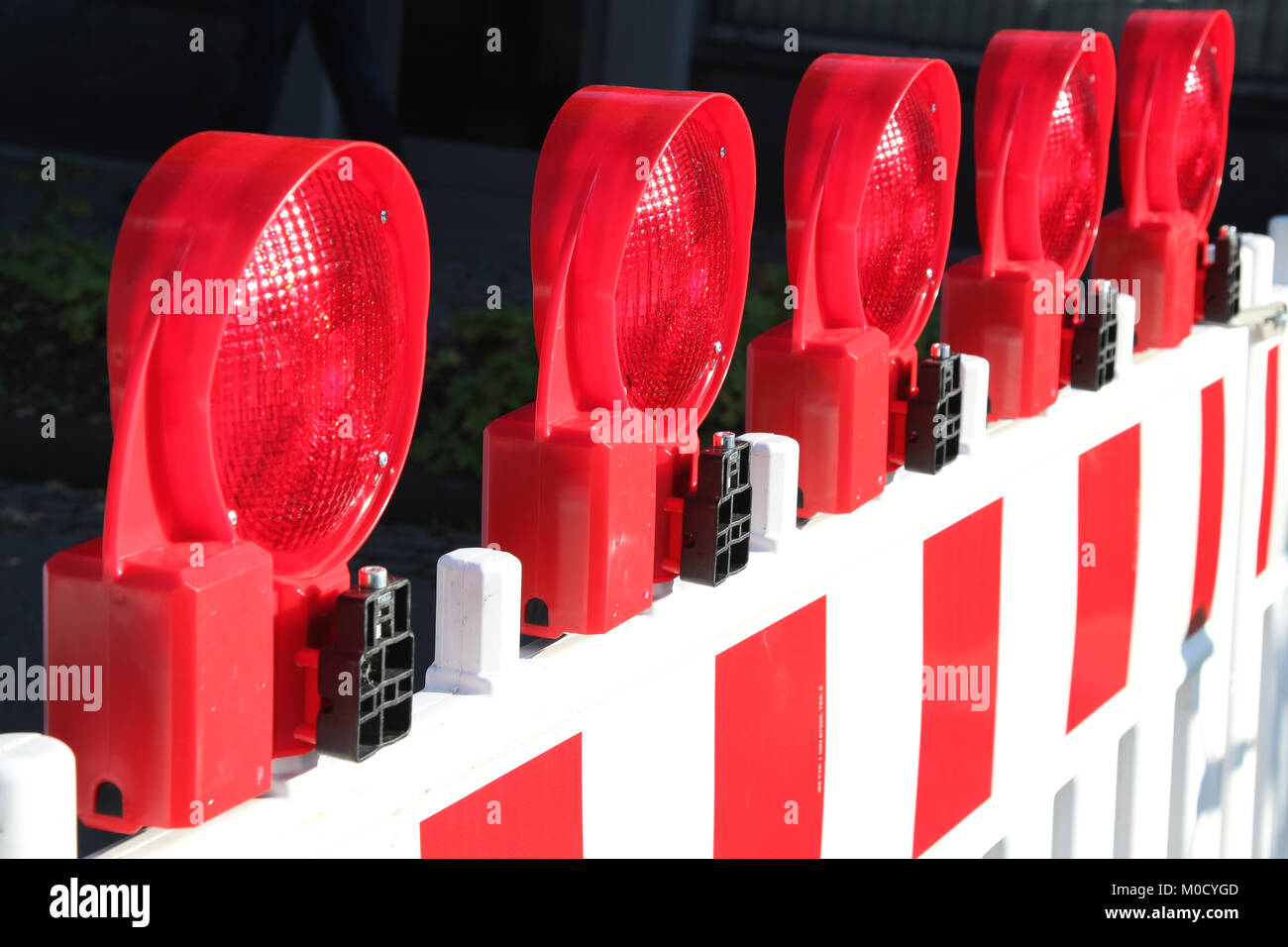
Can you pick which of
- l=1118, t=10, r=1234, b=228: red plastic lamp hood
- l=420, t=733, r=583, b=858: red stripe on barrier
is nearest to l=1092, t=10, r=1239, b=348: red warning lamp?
l=1118, t=10, r=1234, b=228: red plastic lamp hood

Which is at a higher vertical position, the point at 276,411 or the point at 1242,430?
the point at 276,411

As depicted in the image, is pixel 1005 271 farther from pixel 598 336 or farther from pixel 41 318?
pixel 41 318

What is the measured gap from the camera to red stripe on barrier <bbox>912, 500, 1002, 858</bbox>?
1647 millimetres

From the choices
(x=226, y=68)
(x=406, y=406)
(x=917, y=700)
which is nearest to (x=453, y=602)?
(x=406, y=406)

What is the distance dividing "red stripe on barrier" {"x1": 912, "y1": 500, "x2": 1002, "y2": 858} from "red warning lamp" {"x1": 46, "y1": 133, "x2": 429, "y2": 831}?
2.23 ft

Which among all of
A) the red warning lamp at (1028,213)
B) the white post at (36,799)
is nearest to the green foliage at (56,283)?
the red warning lamp at (1028,213)

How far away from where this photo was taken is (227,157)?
1.03 metres

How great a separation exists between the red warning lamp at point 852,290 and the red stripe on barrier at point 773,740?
0.17 m

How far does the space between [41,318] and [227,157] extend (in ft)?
20.6

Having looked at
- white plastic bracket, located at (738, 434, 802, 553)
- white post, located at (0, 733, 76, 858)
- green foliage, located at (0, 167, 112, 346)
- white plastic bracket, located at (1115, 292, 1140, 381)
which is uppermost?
white plastic bracket, located at (1115, 292, 1140, 381)

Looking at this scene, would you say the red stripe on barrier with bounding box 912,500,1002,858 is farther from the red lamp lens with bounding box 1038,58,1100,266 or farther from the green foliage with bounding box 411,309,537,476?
the green foliage with bounding box 411,309,537,476

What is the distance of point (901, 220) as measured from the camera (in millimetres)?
1718

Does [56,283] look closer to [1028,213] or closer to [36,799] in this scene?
[1028,213]

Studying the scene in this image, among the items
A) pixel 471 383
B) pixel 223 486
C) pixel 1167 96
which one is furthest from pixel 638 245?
pixel 471 383
